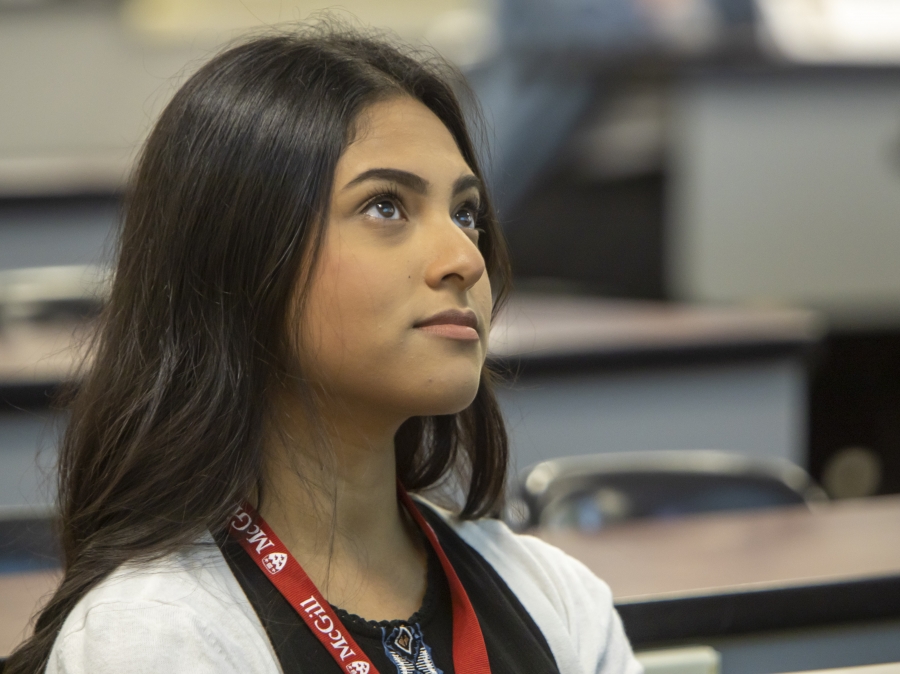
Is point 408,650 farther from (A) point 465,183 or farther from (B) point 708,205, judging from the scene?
(B) point 708,205

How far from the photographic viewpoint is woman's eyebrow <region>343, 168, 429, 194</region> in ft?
3.22

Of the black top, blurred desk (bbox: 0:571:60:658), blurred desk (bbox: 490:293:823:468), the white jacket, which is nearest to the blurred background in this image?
blurred desk (bbox: 490:293:823:468)

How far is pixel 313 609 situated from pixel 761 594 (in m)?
0.69

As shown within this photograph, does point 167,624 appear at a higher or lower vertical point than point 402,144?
lower

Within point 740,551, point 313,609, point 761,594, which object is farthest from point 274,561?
point 740,551

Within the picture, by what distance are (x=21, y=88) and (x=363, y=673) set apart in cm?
583

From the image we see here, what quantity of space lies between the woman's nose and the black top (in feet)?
0.99

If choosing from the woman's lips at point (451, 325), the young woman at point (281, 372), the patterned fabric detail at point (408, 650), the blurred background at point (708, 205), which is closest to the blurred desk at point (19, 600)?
the young woman at point (281, 372)

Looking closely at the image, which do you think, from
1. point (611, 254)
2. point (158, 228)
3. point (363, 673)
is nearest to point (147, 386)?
point (158, 228)

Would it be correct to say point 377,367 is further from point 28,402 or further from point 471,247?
point 28,402

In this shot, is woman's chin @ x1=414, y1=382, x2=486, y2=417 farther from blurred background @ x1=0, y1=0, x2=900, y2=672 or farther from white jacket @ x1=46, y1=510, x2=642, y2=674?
blurred background @ x1=0, y1=0, x2=900, y2=672

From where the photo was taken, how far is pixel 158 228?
1.01 metres

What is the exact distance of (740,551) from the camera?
1.56 meters

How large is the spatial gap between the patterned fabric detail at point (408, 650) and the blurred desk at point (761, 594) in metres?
0.38
